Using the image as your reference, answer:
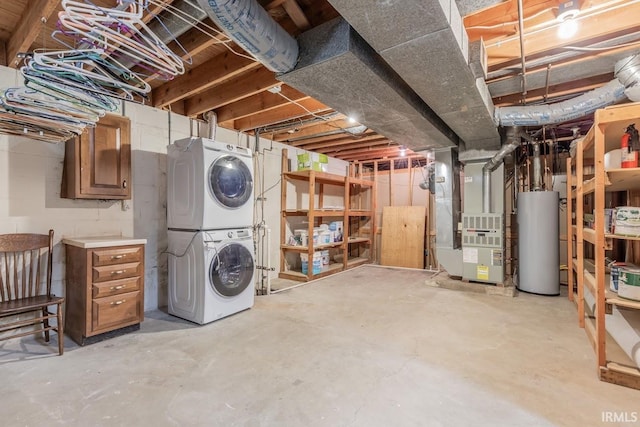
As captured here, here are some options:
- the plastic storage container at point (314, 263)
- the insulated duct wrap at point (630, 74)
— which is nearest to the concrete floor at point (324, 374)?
the plastic storage container at point (314, 263)

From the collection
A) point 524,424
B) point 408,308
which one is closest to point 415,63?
point 524,424

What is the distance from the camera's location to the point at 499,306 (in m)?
3.43

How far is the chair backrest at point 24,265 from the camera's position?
93.6 inches

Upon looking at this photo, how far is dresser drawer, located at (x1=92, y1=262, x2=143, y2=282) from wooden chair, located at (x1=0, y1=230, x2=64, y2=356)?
29 centimetres

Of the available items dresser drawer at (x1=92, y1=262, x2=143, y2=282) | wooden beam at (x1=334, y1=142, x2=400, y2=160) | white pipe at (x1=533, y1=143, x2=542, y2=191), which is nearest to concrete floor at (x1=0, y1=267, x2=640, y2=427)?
dresser drawer at (x1=92, y1=262, x2=143, y2=282)

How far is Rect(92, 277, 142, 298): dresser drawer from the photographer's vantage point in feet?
8.02

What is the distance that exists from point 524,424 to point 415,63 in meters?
2.17

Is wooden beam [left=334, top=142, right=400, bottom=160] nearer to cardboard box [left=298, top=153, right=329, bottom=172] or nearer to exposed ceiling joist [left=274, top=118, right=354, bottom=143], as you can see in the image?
cardboard box [left=298, top=153, right=329, bottom=172]

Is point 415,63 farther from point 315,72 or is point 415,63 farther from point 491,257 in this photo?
point 491,257

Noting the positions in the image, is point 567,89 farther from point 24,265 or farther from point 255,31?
point 24,265

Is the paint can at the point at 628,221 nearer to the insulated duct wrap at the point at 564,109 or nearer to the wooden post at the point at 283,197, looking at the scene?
the insulated duct wrap at the point at 564,109

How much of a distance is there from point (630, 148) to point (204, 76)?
3.36 meters

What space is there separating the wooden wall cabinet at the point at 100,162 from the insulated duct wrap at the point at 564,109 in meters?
3.78

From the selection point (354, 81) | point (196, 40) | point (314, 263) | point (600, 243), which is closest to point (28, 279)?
point (196, 40)
